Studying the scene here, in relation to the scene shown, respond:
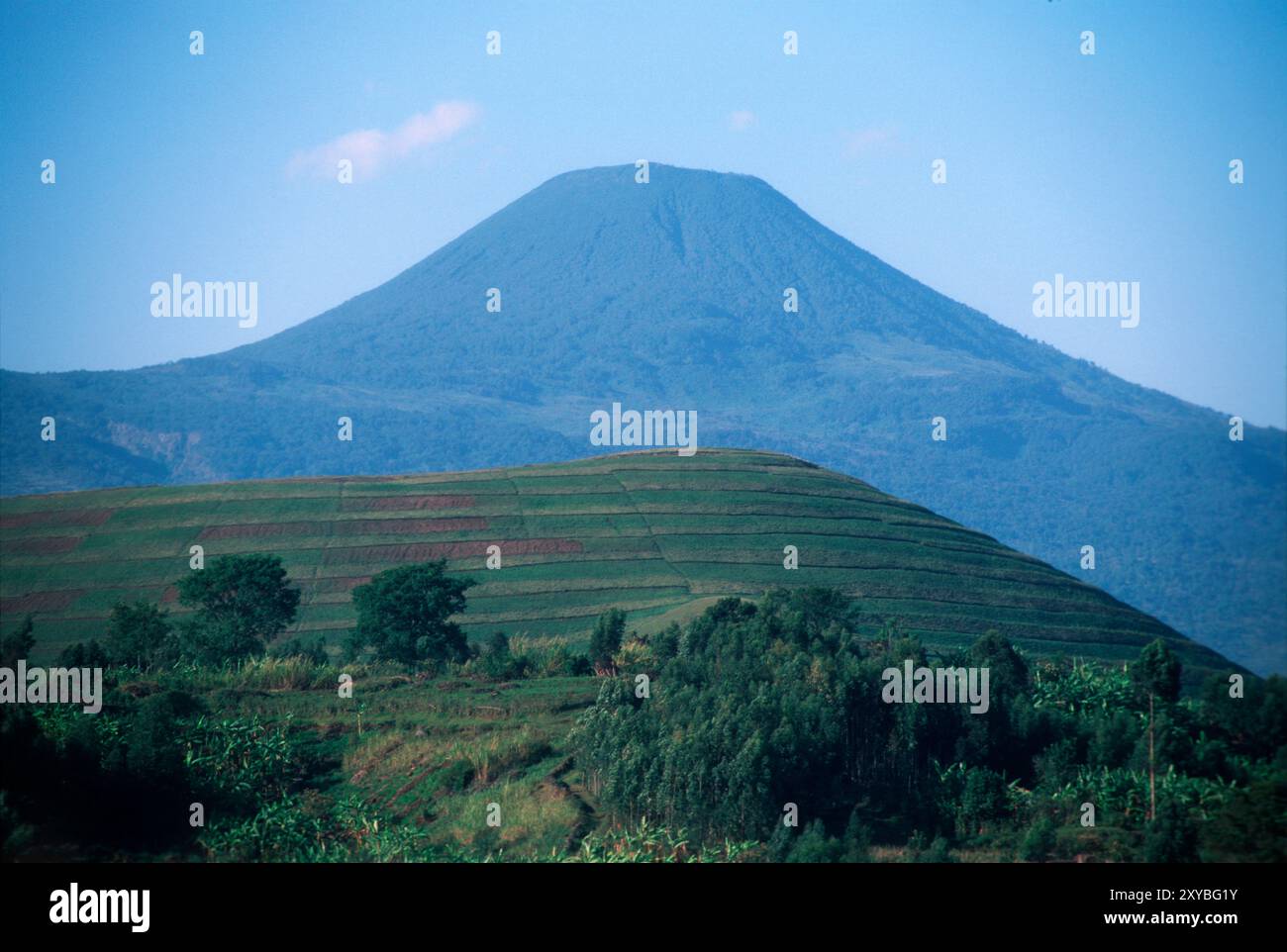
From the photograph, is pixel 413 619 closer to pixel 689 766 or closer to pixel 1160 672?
pixel 689 766

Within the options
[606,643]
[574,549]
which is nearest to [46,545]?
[574,549]

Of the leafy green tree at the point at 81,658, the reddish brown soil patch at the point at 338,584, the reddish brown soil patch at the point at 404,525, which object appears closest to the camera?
the leafy green tree at the point at 81,658

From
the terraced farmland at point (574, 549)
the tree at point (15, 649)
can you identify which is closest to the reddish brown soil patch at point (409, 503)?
the terraced farmland at point (574, 549)

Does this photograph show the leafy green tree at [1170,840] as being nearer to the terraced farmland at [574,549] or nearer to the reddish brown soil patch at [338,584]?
the terraced farmland at [574,549]

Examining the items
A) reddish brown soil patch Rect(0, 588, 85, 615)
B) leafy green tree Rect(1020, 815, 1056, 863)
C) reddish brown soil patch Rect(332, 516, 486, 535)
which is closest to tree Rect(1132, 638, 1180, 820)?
leafy green tree Rect(1020, 815, 1056, 863)
